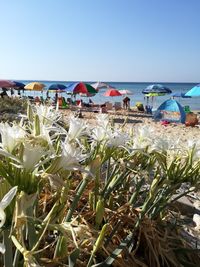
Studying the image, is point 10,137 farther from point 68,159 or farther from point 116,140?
point 116,140

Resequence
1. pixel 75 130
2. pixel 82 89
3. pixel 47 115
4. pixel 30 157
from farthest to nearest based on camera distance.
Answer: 1. pixel 82 89
2. pixel 47 115
3. pixel 75 130
4. pixel 30 157

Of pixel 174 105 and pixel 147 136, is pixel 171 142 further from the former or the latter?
pixel 174 105

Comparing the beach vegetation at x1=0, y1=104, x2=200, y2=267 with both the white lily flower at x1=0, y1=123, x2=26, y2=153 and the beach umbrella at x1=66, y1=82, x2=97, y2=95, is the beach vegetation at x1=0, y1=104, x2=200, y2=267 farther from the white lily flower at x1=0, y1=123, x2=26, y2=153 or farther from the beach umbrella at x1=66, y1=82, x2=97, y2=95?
the beach umbrella at x1=66, y1=82, x2=97, y2=95

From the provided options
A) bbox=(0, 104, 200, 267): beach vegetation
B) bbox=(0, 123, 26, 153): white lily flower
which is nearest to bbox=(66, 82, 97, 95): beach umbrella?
bbox=(0, 104, 200, 267): beach vegetation

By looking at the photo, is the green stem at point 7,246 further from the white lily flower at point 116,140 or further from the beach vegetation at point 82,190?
the white lily flower at point 116,140

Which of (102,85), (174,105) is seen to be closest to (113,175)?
(174,105)

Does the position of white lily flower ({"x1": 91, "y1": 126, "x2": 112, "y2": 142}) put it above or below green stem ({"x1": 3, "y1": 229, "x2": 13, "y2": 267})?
above

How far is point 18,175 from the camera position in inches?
28.9

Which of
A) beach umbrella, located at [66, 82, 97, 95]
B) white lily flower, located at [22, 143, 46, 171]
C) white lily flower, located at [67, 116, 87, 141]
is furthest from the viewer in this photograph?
beach umbrella, located at [66, 82, 97, 95]

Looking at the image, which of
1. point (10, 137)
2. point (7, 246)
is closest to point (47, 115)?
point (10, 137)

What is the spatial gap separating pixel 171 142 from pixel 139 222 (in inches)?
12.7

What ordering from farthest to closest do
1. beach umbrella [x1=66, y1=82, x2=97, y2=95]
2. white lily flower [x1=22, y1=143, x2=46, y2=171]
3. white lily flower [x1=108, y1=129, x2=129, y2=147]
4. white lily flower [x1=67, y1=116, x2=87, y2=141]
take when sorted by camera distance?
beach umbrella [x1=66, y1=82, x2=97, y2=95] < white lily flower [x1=108, y1=129, x2=129, y2=147] < white lily flower [x1=67, y1=116, x2=87, y2=141] < white lily flower [x1=22, y1=143, x2=46, y2=171]

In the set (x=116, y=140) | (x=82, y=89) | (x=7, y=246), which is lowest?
(x=82, y=89)

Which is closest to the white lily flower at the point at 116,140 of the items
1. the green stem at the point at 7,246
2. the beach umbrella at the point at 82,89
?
the green stem at the point at 7,246
